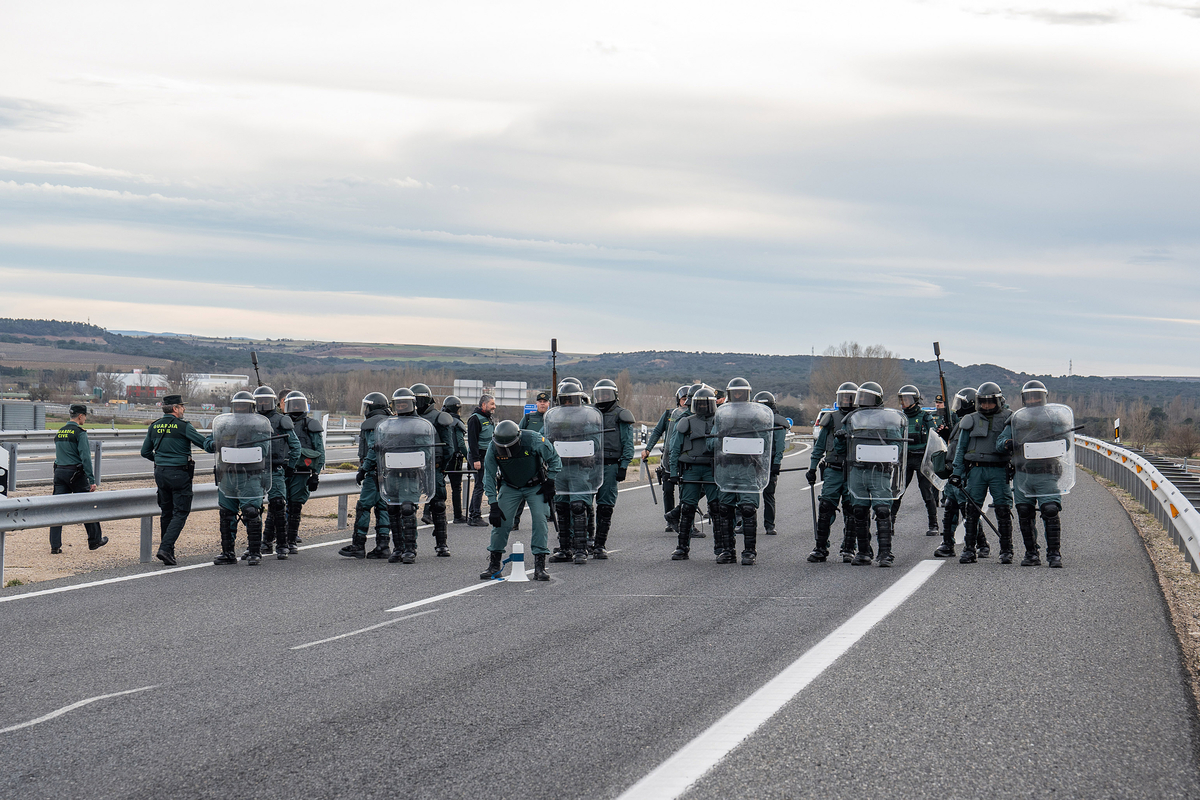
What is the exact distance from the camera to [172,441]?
1284 centimetres

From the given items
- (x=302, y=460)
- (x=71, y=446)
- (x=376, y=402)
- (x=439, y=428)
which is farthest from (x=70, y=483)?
(x=439, y=428)

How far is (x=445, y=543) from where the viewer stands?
44.2 feet

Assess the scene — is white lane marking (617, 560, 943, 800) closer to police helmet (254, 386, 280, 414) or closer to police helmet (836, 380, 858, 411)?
police helmet (836, 380, 858, 411)

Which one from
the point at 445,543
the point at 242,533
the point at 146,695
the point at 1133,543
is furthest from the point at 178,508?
the point at 1133,543

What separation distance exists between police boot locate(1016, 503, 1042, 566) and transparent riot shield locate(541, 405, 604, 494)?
15.9 feet

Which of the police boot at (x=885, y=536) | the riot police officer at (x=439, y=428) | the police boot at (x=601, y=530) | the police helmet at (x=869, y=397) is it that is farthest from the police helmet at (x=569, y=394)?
the police boot at (x=885, y=536)

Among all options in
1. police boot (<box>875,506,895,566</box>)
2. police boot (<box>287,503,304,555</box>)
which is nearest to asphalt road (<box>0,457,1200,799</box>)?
police boot (<box>875,506,895,566</box>)

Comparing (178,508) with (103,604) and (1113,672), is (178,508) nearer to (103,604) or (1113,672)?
(103,604)

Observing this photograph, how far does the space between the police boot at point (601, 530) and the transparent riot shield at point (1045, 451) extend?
15.8 feet

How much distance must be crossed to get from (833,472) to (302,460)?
648 cm

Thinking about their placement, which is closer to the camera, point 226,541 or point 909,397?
point 226,541

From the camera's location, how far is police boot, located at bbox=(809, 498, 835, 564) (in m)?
12.7

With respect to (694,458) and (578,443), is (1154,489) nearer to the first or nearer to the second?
(694,458)

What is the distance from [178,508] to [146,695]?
658 centimetres
